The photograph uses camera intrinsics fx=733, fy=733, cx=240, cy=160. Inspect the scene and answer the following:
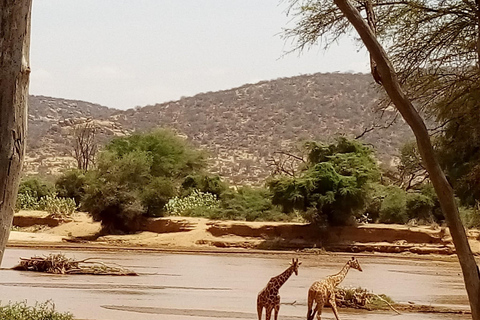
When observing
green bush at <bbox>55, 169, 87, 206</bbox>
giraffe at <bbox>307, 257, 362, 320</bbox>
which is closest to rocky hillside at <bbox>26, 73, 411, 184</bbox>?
green bush at <bbox>55, 169, 87, 206</bbox>

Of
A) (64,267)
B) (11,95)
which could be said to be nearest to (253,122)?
(64,267)

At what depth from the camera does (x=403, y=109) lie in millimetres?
7617

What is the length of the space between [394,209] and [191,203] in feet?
38.6

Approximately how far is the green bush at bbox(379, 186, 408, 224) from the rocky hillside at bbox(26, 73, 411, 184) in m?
30.4

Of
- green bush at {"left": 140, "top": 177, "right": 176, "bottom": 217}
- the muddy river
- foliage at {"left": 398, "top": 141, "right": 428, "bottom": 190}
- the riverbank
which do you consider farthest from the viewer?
green bush at {"left": 140, "top": 177, "right": 176, "bottom": 217}

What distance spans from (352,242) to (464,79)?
25.3 m

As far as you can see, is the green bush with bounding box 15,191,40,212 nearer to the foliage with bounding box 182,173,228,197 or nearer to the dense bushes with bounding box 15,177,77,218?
the dense bushes with bounding box 15,177,77,218

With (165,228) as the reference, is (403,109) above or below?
above

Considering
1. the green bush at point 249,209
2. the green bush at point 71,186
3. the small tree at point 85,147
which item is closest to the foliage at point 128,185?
the green bush at point 249,209

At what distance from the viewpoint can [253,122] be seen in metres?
88.5

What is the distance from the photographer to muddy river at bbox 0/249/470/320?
15117 mm

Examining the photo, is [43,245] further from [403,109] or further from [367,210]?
[403,109]

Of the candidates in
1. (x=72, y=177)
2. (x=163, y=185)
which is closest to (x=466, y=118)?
(x=163, y=185)

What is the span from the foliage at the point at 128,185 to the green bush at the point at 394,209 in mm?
11786
